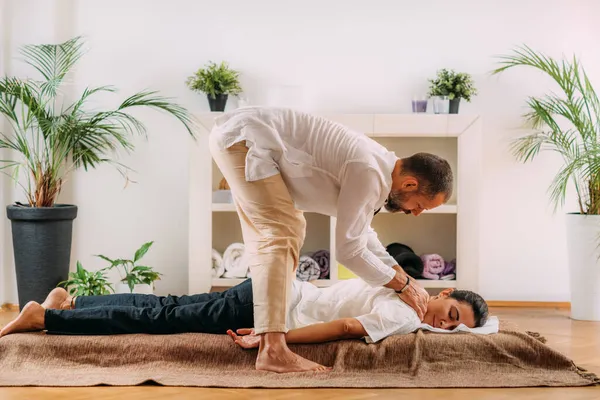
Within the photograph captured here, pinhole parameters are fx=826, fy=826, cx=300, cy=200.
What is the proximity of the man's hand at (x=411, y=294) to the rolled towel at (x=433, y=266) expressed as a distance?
149 cm

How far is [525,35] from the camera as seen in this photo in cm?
471

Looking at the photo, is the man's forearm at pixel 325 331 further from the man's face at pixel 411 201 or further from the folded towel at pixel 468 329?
the man's face at pixel 411 201

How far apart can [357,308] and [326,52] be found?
6.85 feet

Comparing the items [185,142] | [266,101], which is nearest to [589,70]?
[266,101]

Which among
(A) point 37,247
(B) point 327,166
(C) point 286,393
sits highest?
(B) point 327,166

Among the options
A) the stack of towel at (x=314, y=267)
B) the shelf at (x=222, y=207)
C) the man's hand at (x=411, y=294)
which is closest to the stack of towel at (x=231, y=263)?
the shelf at (x=222, y=207)

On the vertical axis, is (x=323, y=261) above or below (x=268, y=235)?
below

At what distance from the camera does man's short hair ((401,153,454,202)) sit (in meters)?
2.64

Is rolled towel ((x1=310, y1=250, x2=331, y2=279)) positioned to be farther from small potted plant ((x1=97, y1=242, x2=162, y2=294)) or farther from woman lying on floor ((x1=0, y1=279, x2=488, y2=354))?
woman lying on floor ((x1=0, y1=279, x2=488, y2=354))

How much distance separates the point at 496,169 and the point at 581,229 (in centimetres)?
67

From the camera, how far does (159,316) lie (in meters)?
2.97

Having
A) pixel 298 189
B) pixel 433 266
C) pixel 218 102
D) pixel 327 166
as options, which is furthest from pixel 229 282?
pixel 327 166

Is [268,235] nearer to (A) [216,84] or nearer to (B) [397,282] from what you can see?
(B) [397,282]

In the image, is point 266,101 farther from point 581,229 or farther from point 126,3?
point 581,229
